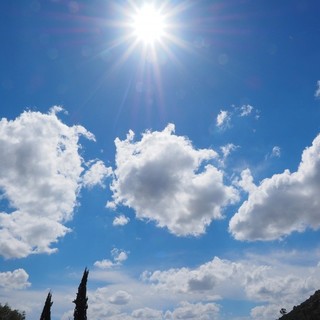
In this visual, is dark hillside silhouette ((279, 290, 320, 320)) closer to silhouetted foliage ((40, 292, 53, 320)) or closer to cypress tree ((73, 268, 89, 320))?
cypress tree ((73, 268, 89, 320))

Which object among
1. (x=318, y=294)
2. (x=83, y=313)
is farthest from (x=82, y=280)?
(x=318, y=294)

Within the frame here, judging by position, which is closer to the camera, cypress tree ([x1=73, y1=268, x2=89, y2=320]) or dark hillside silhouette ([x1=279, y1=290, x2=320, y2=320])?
cypress tree ([x1=73, y1=268, x2=89, y2=320])

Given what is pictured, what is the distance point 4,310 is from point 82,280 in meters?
20.6

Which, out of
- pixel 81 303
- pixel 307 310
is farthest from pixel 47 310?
pixel 307 310

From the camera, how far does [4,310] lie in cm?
7312

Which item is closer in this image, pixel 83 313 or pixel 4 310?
pixel 83 313

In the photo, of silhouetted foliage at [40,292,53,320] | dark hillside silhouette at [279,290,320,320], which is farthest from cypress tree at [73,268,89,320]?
dark hillside silhouette at [279,290,320,320]

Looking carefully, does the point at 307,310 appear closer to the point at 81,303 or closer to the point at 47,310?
the point at 81,303

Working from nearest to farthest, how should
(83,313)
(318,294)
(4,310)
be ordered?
(83,313) < (4,310) < (318,294)

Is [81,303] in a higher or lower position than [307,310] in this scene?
lower

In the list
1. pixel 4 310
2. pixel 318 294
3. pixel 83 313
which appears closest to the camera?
pixel 83 313

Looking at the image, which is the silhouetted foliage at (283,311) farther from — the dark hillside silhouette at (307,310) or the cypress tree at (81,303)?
the cypress tree at (81,303)

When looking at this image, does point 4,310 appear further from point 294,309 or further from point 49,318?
point 294,309

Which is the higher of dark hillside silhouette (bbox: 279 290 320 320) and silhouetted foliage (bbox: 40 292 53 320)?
dark hillside silhouette (bbox: 279 290 320 320)
